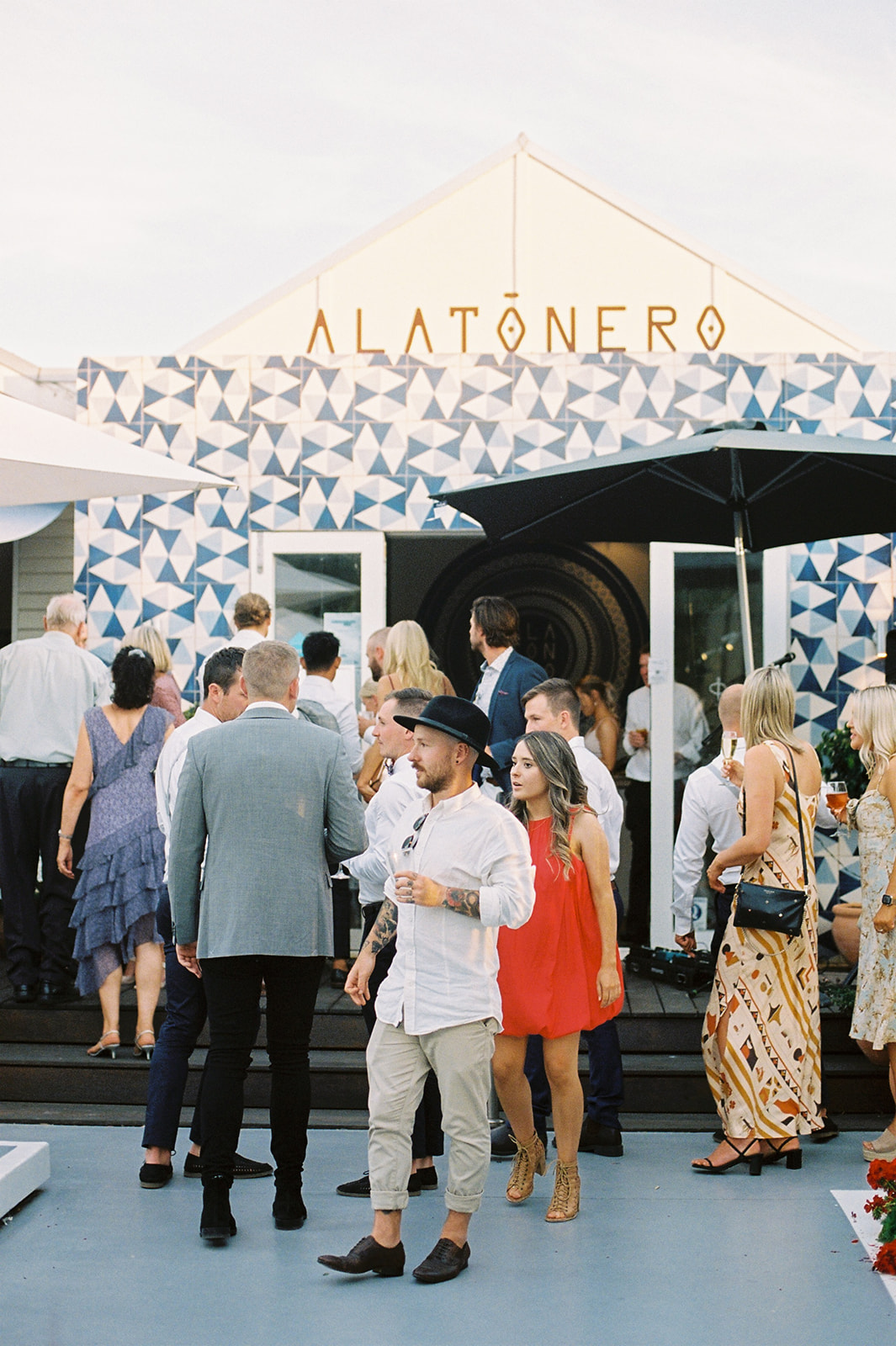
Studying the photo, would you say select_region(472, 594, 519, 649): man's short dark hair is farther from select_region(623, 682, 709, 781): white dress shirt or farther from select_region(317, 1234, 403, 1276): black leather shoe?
select_region(317, 1234, 403, 1276): black leather shoe

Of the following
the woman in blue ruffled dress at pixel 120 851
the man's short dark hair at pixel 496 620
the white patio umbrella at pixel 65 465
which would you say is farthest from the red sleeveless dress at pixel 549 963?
the woman in blue ruffled dress at pixel 120 851

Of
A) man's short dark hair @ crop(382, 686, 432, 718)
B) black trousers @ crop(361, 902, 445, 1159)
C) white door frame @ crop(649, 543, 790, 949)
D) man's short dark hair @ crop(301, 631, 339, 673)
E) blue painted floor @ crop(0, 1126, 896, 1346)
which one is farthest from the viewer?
white door frame @ crop(649, 543, 790, 949)

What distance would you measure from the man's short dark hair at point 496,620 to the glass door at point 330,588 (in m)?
1.78

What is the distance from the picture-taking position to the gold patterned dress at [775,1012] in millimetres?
4336

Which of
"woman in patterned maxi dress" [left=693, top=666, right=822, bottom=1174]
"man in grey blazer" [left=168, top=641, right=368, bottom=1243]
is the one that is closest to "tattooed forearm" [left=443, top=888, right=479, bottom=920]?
"man in grey blazer" [left=168, top=641, right=368, bottom=1243]

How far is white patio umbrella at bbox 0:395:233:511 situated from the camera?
12.9 feet

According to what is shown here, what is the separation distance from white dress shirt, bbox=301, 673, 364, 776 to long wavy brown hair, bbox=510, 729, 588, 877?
5.84 ft

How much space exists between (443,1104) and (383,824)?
90 centimetres

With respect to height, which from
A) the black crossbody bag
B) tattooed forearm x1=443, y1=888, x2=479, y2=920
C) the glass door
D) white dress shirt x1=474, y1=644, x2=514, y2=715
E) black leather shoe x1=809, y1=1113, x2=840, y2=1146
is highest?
the glass door

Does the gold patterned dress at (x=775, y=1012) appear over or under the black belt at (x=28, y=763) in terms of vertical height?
under

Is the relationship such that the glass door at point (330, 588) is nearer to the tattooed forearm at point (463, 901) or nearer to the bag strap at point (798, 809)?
the bag strap at point (798, 809)

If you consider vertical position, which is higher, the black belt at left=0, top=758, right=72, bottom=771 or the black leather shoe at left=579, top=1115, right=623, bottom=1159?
the black belt at left=0, top=758, right=72, bottom=771

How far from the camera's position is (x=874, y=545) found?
6.78 meters

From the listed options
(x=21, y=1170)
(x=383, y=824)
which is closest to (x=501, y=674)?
(x=383, y=824)
